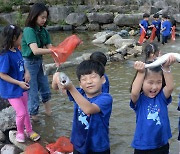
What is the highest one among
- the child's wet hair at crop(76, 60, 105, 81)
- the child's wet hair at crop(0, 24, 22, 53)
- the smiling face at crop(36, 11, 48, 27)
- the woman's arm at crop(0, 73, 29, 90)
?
the smiling face at crop(36, 11, 48, 27)

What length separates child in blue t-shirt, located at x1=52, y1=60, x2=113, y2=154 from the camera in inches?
95.0

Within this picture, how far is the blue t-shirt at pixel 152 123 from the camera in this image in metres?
2.57

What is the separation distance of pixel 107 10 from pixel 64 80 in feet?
53.4

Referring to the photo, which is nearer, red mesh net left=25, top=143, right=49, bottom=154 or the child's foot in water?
red mesh net left=25, top=143, right=49, bottom=154

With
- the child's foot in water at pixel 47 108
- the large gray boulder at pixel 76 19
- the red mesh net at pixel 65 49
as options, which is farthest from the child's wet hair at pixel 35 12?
the large gray boulder at pixel 76 19

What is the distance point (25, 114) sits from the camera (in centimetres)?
356

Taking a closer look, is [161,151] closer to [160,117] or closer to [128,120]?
[160,117]

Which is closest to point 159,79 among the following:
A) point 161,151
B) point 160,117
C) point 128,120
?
point 160,117

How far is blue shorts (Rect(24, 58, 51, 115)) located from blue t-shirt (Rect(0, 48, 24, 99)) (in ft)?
1.56

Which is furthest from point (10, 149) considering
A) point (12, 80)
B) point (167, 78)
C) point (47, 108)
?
point (167, 78)

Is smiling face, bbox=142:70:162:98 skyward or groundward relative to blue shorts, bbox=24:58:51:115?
skyward

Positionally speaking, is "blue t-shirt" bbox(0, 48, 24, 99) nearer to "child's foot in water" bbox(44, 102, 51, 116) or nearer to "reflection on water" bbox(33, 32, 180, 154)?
"reflection on water" bbox(33, 32, 180, 154)

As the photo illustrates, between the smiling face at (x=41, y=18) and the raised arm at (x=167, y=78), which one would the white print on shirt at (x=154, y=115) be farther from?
the smiling face at (x=41, y=18)

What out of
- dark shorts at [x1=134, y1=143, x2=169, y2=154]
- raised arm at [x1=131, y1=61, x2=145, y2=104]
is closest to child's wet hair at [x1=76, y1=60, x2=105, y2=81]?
raised arm at [x1=131, y1=61, x2=145, y2=104]
